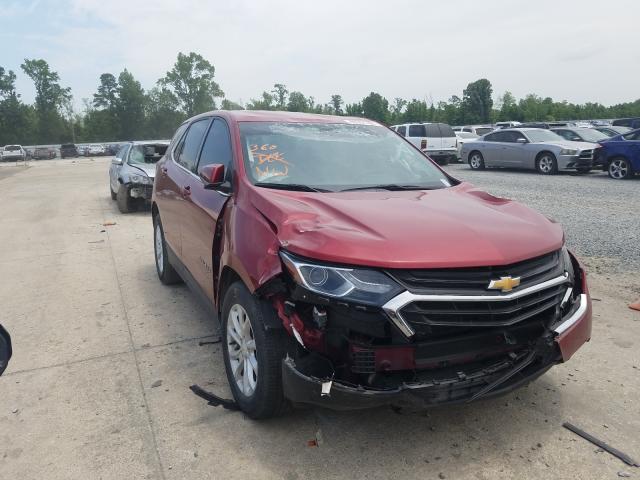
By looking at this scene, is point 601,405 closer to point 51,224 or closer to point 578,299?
point 578,299

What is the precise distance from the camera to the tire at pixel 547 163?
16656mm

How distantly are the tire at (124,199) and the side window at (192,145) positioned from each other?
6894 millimetres

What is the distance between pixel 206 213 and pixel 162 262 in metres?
2.31

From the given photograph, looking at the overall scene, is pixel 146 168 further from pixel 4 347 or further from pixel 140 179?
pixel 4 347

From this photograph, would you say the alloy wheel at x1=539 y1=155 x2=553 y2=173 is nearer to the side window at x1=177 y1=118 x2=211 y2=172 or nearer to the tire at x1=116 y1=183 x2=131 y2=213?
the tire at x1=116 y1=183 x2=131 y2=213

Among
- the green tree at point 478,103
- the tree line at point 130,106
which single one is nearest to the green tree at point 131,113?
the tree line at point 130,106

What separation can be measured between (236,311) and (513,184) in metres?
12.6

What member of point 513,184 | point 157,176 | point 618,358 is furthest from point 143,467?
point 513,184

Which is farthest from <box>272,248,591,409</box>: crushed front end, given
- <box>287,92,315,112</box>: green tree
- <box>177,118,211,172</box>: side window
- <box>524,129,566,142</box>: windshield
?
<box>287,92,315,112</box>: green tree

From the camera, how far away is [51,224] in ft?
35.7

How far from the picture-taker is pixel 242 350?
10.6 feet

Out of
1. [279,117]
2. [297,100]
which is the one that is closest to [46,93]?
[297,100]

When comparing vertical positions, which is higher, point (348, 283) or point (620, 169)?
point (348, 283)

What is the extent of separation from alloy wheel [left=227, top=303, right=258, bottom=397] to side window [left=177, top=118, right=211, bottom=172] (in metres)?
1.87
